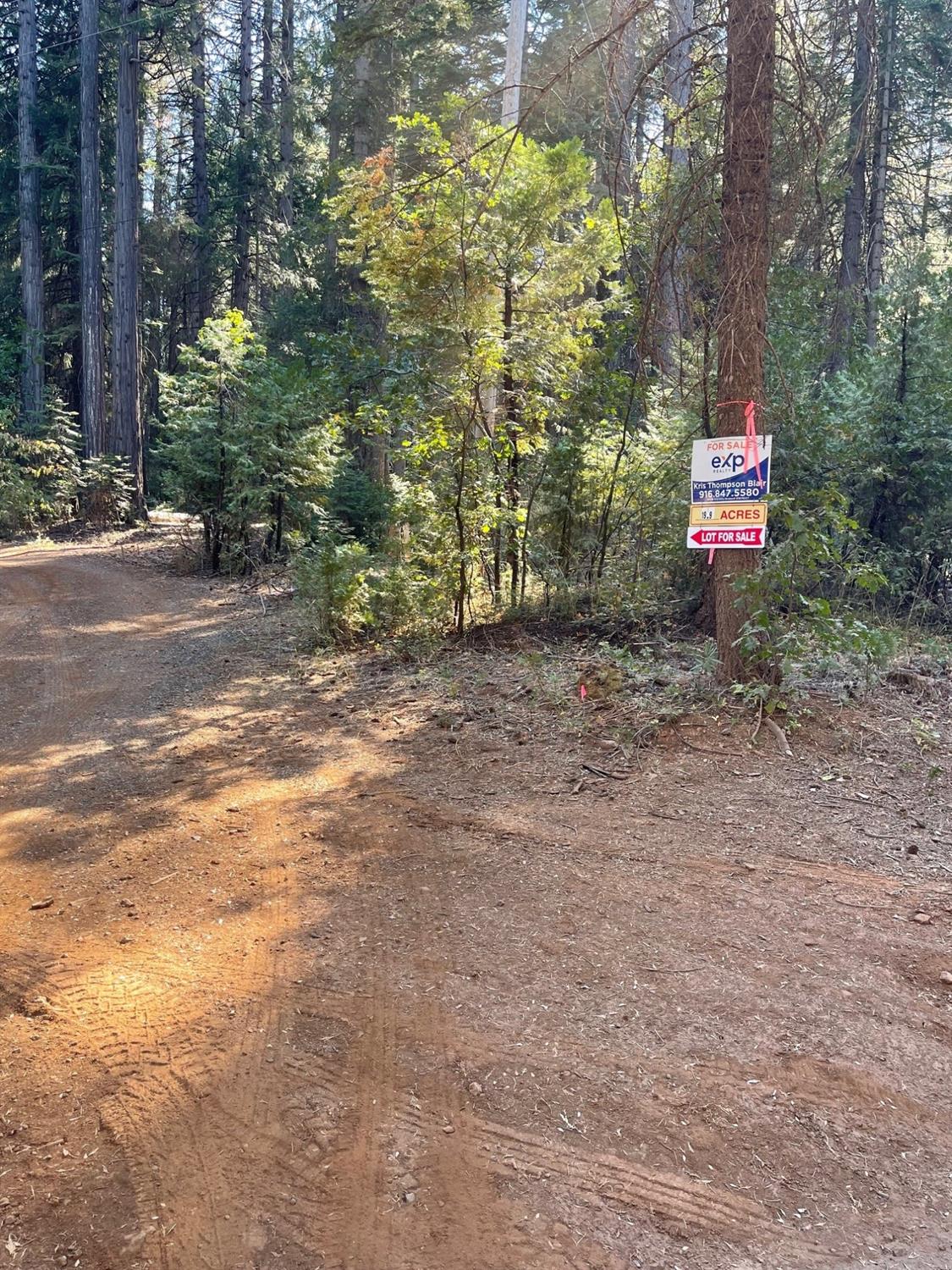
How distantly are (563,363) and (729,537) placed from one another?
171 inches

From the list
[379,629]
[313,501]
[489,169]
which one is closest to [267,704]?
[379,629]

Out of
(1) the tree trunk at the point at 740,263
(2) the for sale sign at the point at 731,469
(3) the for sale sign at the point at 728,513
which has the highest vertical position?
(1) the tree trunk at the point at 740,263

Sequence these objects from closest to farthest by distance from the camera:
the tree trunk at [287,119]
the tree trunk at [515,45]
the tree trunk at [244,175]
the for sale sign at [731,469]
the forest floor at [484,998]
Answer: the forest floor at [484,998], the for sale sign at [731,469], the tree trunk at [515,45], the tree trunk at [287,119], the tree trunk at [244,175]

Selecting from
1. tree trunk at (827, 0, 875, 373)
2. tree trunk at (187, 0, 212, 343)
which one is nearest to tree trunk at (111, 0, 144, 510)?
tree trunk at (187, 0, 212, 343)

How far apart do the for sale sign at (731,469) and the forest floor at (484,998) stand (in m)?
1.55

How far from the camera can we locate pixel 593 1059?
3.03 m

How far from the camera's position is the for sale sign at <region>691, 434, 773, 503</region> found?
6.01 meters

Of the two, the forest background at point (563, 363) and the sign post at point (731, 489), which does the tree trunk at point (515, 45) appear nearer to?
the forest background at point (563, 363)

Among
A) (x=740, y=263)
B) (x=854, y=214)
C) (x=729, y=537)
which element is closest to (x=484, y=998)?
(x=729, y=537)

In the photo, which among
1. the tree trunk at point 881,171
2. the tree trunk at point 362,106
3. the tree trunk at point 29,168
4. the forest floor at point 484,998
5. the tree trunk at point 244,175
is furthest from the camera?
the tree trunk at point 244,175

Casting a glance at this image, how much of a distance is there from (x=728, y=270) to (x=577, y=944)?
4.84 meters

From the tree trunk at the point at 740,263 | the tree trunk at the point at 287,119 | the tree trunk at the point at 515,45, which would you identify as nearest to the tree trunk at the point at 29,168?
the tree trunk at the point at 287,119

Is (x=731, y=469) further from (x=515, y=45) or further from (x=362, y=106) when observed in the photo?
(x=362, y=106)

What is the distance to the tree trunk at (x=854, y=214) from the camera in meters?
6.21
